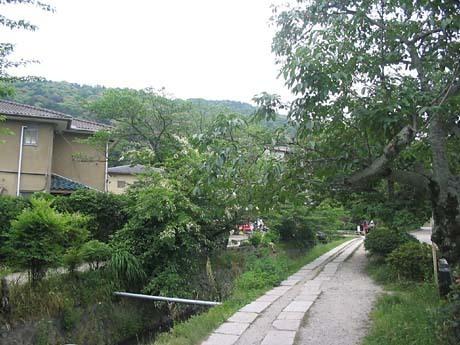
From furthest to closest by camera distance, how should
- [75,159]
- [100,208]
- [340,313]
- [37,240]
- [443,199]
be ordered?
[75,159] → [100,208] → [37,240] → [340,313] → [443,199]

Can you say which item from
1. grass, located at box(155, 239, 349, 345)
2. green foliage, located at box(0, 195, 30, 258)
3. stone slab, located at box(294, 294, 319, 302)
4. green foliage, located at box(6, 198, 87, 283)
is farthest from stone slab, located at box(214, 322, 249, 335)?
green foliage, located at box(0, 195, 30, 258)

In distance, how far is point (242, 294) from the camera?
806 centimetres

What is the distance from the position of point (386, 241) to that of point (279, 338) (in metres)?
7.85

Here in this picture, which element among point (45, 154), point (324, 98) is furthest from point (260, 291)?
point (45, 154)

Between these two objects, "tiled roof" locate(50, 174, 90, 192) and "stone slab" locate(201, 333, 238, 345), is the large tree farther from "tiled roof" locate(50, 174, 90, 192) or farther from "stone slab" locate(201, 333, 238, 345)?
"tiled roof" locate(50, 174, 90, 192)

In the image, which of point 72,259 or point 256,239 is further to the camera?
point 256,239

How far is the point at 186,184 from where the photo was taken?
36.1 ft

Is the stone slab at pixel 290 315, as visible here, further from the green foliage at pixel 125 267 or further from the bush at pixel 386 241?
the bush at pixel 386 241

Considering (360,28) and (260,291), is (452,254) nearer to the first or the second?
(360,28)

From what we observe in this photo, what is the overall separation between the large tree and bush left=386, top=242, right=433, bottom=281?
15.2ft

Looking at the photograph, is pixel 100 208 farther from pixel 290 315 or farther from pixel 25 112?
pixel 290 315

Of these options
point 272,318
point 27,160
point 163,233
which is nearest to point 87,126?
point 27,160

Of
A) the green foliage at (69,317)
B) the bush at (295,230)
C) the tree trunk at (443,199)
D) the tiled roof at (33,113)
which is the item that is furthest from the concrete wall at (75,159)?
the tree trunk at (443,199)

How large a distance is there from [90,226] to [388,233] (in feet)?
29.7
